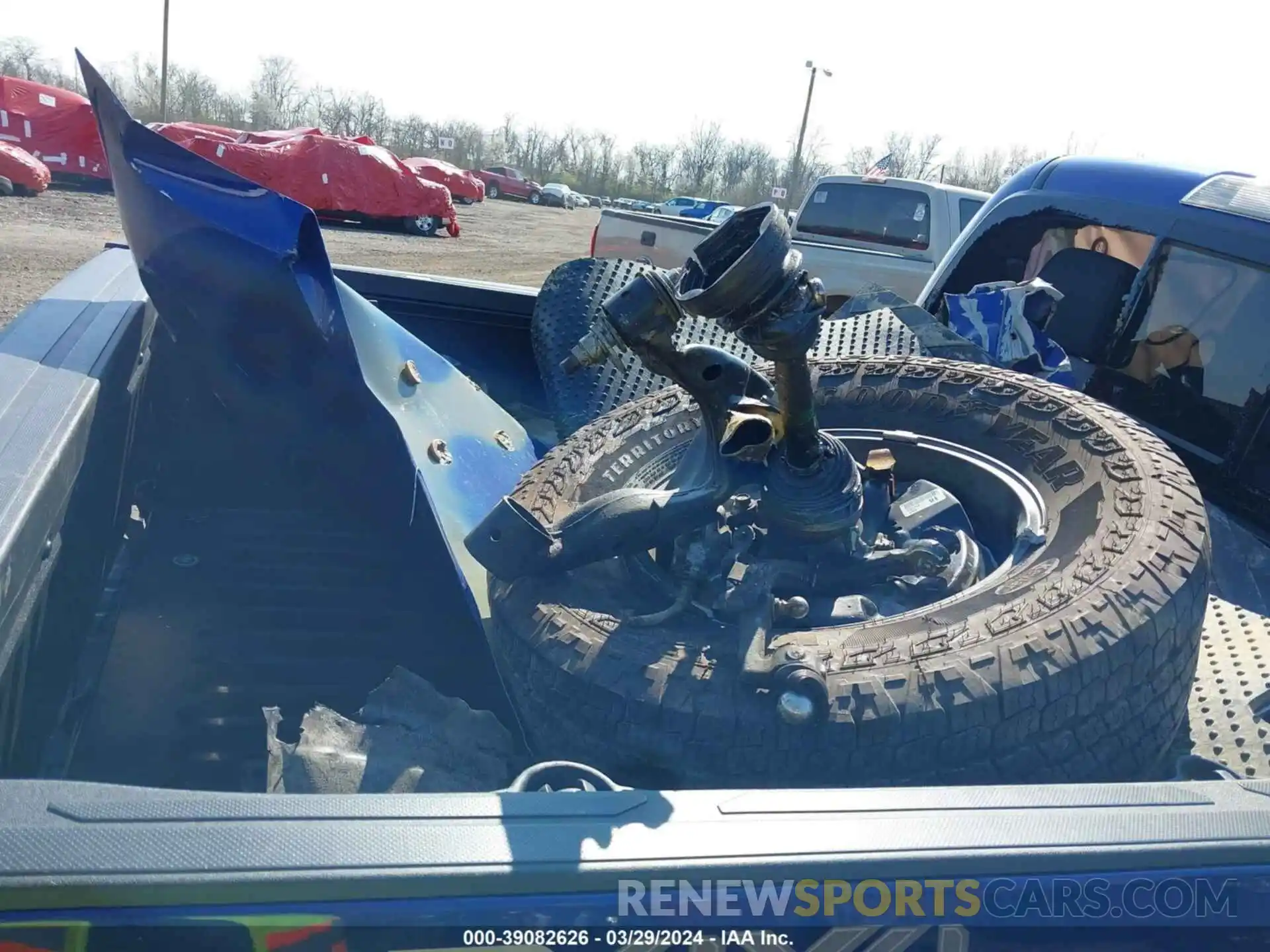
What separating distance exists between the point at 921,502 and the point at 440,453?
112 cm

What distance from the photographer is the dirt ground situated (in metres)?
11.3

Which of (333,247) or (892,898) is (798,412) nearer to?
(892,898)

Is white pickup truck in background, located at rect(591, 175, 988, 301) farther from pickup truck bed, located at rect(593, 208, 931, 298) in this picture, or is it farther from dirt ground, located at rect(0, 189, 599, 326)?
dirt ground, located at rect(0, 189, 599, 326)

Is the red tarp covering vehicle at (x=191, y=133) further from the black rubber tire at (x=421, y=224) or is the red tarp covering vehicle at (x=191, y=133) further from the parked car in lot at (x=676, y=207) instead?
the parked car in lot at (x=676, y=207)

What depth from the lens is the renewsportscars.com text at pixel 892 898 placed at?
1.03 meters

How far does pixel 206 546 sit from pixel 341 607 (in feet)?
1.61

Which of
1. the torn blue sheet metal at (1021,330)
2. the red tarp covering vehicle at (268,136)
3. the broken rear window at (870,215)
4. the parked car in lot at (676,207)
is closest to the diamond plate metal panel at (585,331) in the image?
the torn blue sheet metal at (1021,330)

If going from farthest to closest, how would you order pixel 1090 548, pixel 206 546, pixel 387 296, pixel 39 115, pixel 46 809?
pixel 39 115
pixel 387 296
pixel 206 546
pixel 1090 548
pixel 46 809

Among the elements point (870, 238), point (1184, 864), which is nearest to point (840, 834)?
point (1184, 864)

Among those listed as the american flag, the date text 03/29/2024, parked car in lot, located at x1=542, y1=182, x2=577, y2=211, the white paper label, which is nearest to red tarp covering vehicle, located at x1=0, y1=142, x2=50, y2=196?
the american flag

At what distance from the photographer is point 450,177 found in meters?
27.2

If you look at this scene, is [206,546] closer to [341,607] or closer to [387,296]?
[341,607]

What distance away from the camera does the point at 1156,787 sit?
1203mm

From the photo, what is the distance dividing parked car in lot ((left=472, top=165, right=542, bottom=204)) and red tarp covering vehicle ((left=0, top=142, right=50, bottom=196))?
908 inches
